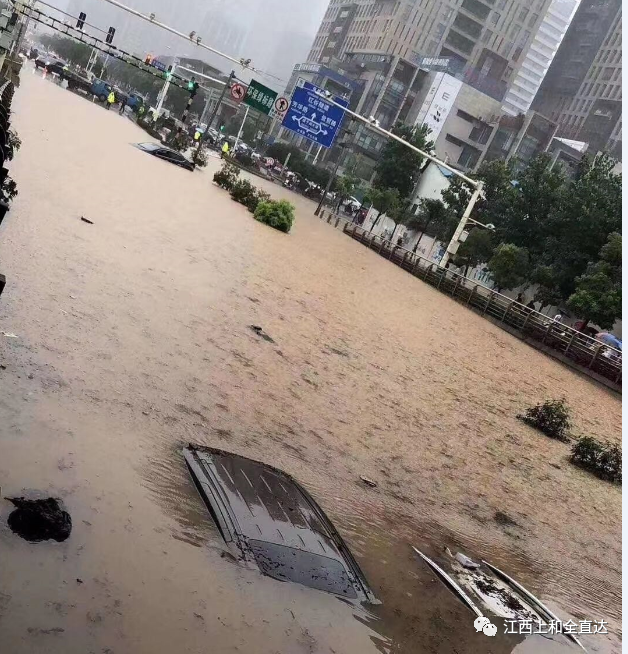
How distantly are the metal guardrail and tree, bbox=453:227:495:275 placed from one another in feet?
12.5

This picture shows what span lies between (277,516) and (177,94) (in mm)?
96449

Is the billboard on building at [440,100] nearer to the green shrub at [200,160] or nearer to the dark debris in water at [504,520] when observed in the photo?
the green shrub at [200,160]

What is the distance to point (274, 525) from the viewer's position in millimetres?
5699

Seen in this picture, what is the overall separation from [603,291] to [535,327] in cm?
497

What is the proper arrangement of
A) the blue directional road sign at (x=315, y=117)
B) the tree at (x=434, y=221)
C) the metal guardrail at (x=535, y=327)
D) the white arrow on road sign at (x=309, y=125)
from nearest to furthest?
the metal guardrail at (x=535, y=327) < the blue directional road sign at (x=315, y=117) < the white arrow on road sign at (x=309, y=125) < the tree at (x=434, y=221)

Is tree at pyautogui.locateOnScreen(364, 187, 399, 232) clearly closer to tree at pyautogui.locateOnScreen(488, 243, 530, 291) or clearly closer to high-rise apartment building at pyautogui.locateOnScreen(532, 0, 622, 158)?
tree at pyautogui.locateOnScreen(488, 243, 530, 291)

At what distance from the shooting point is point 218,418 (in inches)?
300

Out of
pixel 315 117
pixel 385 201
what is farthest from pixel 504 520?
pixel 385 201

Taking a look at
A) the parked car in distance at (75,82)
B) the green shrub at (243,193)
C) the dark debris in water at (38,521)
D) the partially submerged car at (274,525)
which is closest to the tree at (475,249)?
the green shrub at (243,193)

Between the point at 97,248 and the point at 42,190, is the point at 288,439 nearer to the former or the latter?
the point at 97,248

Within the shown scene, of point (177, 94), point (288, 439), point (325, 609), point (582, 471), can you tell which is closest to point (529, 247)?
point (582, 471)

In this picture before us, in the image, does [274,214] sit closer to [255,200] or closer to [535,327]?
[255,200]

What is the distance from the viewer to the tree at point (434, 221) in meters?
46.5

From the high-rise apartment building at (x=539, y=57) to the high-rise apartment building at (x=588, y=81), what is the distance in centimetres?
320
